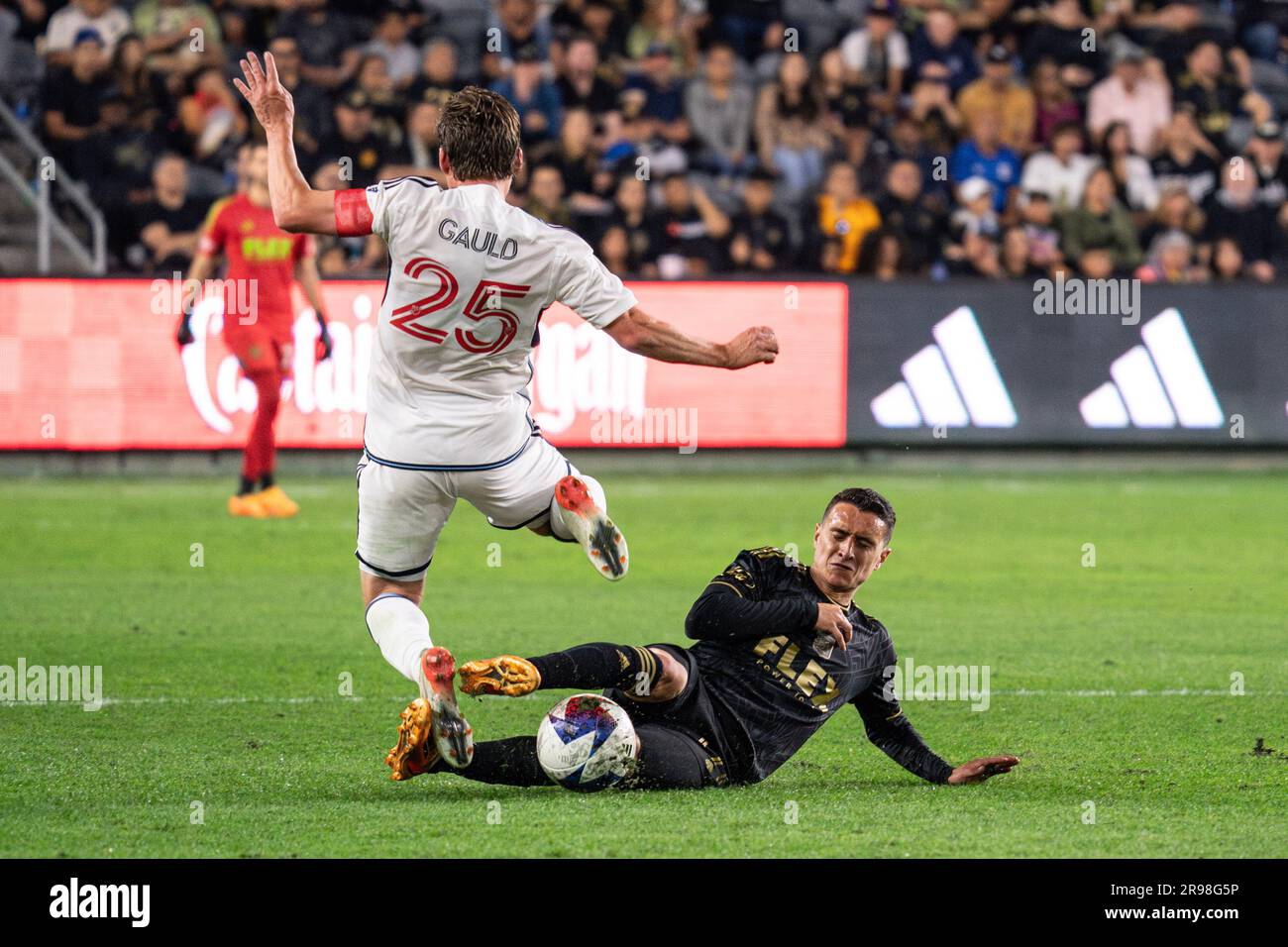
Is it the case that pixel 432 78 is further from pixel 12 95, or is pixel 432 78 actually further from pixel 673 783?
pixel 673 783

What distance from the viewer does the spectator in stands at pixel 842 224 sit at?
55.1 ft

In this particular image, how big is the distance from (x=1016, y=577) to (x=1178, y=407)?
5455 mm

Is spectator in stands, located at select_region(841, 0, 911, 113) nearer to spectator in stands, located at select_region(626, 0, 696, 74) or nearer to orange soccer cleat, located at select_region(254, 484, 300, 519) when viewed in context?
spectator in stands, located at select_region(626, 0, 696, 74)

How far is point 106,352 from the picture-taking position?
14.9 m

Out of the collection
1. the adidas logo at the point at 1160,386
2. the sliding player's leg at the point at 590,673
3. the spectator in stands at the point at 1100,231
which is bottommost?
the sliding player's leg at the point at 590,673

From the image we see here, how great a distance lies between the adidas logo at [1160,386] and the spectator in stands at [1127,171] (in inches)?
106

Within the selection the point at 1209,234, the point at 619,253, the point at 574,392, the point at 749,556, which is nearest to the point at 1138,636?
the point at 749,556

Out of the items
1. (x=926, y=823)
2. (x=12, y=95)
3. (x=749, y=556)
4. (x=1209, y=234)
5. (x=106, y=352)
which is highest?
(x=12, y=95)

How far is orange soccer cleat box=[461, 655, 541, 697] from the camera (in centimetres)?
514

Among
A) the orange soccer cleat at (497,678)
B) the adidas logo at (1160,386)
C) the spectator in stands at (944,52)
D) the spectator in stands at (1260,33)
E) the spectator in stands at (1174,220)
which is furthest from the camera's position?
the spectator in stands at (1260,33)

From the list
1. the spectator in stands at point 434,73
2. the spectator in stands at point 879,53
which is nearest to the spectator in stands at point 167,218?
the spectator in stands at point 434,73

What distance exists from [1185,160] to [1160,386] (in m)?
3.41

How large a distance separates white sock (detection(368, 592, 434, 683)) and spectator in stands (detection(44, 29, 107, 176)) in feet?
40.6

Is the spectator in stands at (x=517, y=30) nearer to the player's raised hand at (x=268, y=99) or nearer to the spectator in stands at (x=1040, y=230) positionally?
the spectator in stands at (x=1040, y=230)
